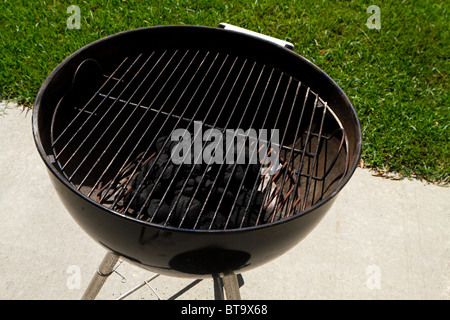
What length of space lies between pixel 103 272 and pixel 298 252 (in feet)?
3.53

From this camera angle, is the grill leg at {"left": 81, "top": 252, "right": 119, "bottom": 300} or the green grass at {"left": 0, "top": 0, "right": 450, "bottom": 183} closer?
the grill leg at {"left": 81, "top": 252, "right": 119, "bottom": 300}

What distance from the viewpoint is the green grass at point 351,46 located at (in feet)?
9.19

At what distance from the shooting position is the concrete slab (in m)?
2.02

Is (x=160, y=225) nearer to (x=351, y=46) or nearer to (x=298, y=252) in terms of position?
(x=298, y=252)

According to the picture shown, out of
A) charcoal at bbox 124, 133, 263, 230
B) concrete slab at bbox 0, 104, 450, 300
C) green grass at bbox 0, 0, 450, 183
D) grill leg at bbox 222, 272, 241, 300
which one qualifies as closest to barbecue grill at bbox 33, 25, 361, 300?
charcoal at bbox 124, 133, 263, 230

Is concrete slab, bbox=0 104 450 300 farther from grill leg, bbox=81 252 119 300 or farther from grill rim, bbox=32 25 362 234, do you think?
grill rim, bbox=32 25 362 234

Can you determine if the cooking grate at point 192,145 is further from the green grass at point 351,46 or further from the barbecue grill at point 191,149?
the green grass at point 351,46

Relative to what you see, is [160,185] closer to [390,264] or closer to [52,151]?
[52,151]

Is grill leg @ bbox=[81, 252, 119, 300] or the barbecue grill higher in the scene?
the barbecue grill

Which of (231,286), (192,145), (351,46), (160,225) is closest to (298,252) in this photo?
(231,286)

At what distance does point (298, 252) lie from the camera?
2.22 m

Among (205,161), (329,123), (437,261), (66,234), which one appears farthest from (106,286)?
(437,261)

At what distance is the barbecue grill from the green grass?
1.20m

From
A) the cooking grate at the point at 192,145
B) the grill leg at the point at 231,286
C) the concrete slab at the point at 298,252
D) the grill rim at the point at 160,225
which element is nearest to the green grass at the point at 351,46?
the concrete slab at the point at 298,252
